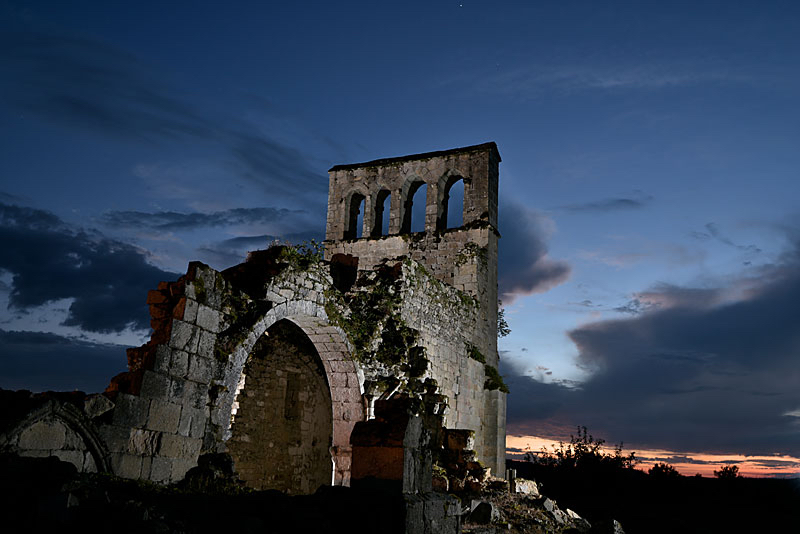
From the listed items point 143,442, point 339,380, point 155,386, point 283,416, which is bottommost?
point 143,442

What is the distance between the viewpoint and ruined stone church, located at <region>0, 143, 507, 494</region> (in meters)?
6.81

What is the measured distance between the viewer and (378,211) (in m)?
20.1

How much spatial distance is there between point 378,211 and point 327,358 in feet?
31.4

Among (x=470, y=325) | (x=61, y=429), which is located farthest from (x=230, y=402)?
(x=470, y=325)

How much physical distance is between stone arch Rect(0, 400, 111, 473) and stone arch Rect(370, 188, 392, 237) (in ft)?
45.8

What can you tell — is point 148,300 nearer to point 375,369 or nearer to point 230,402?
point 230,402

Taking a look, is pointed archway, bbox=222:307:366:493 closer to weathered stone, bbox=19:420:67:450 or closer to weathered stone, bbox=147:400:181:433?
weathered stone, bbox=147:400:181:433

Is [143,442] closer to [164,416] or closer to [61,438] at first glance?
[164,416]

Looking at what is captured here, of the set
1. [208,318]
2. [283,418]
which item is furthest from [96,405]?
[283,418]

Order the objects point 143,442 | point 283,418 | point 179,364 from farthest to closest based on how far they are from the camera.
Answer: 1. point 283,418
2. point 179,364
3. point 143,442

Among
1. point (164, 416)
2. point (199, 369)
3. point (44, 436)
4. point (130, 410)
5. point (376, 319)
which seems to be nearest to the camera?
point (44, 436)

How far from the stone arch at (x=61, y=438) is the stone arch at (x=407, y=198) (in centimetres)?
1366

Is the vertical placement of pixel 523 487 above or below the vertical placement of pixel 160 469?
below

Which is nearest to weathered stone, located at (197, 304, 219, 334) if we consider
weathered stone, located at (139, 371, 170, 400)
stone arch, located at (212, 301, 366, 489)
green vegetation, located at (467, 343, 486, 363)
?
weathered stone, located at (139, 371, 170, 400)
